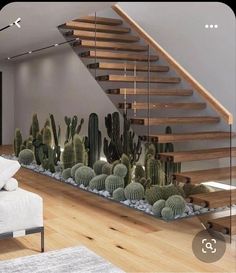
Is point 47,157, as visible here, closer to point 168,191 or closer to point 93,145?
point 93,145

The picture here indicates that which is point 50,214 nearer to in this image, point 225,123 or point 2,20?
point 225,123

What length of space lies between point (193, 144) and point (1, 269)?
3.08 m

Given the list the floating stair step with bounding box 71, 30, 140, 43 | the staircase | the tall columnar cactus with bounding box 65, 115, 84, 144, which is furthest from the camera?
the tall columnar cactus with bounding box 65, 115, 84, 144

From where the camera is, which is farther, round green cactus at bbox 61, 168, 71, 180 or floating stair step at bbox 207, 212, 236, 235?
round green cactus at bbox 61, 168, 71, 180

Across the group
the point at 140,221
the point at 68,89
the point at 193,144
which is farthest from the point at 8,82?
the point at 140,221

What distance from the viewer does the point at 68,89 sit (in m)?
8.07

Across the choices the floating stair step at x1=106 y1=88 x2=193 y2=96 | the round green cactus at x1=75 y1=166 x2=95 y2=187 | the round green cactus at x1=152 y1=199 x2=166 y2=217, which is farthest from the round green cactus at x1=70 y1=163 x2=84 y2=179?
the round green cactus at x1=152 y1=199 x2=166 y2=217

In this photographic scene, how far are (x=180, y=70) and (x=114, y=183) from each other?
63.9 inches

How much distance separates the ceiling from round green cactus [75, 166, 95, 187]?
1.94 metres

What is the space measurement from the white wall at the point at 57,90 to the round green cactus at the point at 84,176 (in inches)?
64.4

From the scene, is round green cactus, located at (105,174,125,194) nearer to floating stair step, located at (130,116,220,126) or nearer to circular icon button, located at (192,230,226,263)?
floating stair step, located at (130,116,220,126)

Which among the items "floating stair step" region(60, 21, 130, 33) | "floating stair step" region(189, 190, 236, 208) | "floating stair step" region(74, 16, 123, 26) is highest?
"floating stair step" region(74, 16, 123, 26)

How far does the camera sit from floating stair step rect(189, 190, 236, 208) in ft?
11.5

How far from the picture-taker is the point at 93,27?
19.9 feet
